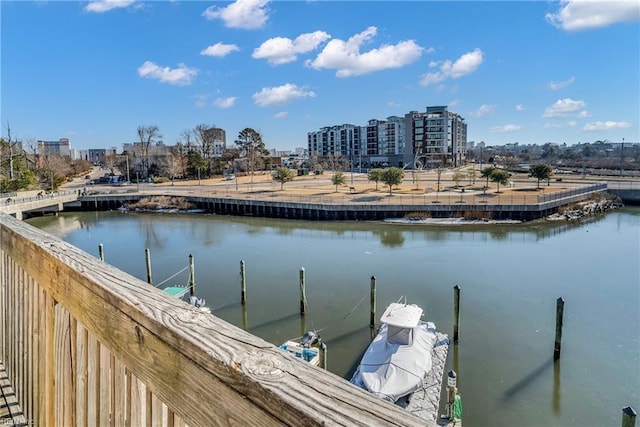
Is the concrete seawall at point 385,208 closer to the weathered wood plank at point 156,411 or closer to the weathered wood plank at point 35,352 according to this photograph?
the weathered wood plank at point 35,352

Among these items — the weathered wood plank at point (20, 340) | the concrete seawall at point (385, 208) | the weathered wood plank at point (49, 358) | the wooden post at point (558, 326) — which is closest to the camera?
the weathered wood plank at point (49, 358)

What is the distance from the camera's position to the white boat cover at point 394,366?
8.32 meters

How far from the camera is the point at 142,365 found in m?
1.02

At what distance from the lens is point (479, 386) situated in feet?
31.6

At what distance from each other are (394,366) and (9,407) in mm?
7545

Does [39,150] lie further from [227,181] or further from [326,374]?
[326,374]

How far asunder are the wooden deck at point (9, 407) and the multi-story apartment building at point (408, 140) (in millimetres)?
72554

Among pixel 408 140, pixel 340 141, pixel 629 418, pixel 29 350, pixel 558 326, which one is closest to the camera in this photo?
pixel 29 350

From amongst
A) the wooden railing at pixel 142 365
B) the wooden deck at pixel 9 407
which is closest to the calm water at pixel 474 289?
the wooden deck at pixel 9 407

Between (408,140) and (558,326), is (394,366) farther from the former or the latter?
(408,140)

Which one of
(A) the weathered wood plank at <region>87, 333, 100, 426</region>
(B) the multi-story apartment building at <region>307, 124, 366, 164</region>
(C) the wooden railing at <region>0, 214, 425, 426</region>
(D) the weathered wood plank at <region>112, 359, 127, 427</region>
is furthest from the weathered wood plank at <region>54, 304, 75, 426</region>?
(B) the multi-story apartment building at <region>307, 124, 366, 164</region>

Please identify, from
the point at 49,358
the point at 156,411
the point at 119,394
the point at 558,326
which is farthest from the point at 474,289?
the point at 156,411

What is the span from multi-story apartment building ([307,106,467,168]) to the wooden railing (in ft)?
239

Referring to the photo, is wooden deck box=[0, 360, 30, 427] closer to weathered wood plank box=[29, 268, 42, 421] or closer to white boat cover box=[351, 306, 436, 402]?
weathered wood plank box=[29, 268, 42, 421]
